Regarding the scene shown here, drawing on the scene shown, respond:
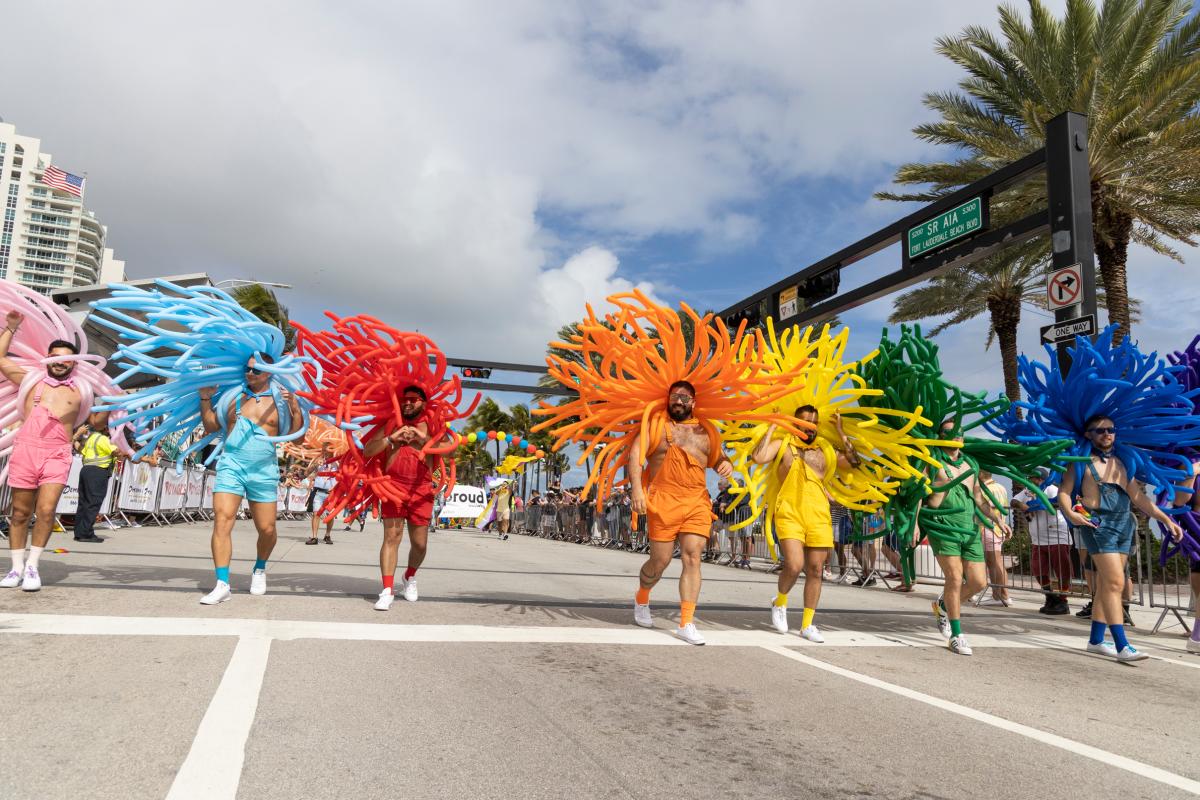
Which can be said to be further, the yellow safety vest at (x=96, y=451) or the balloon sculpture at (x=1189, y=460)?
the yellow safety vest at (x=96, y=451)

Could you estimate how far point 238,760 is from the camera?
2656 millimetres

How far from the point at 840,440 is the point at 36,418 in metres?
6.35

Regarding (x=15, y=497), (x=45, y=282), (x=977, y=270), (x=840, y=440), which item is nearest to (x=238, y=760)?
(x=15, y=497)

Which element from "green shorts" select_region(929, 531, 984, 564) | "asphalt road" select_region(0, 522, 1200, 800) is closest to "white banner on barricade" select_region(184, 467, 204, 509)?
"asphalt road" select_region(0, 522, 1200, 800)

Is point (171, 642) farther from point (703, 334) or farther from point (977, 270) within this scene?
point (977, 270)

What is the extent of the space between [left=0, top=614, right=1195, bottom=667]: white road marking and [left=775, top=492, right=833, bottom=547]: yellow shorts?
77 centimetres

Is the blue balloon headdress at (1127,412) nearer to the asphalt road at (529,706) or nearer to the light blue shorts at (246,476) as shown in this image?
the asphalt road at (529,706)

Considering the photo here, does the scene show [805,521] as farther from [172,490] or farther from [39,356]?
[172,490]

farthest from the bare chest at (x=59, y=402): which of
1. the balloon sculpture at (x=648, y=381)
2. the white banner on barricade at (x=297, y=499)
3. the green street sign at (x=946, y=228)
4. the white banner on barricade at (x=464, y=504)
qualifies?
the white banner on barricade at (x=464, y=504)

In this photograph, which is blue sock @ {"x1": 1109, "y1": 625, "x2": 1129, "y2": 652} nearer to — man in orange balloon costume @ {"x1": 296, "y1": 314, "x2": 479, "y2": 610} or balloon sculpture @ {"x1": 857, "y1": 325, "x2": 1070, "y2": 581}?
balloon sculpture @ {"x1": 857, "y1": 325, "x2": 1070, "y2": 581}

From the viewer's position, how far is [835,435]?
6656 millimetres

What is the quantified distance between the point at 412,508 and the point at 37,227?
598ft

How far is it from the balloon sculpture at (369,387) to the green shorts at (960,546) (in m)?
4.04

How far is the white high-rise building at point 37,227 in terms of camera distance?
143500mm
